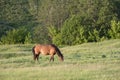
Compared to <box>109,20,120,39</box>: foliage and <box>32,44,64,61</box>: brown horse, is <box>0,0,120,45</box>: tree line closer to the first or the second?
<box>109,20,120,39</box>: foliage

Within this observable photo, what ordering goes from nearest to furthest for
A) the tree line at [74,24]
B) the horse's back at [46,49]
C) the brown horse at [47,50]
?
the brown horse at [47,50] < the horse's back at [46,49] < the tree line at [74,24]

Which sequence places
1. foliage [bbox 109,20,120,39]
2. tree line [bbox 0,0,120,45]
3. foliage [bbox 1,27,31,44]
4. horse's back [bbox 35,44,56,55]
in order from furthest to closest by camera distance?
foliage [bbox 1,27,31,44]
tree line [bbox 0,0,120,45]
foliage [bbox 109,20,120,39]
horse's back [bbox 35,44,56,55]

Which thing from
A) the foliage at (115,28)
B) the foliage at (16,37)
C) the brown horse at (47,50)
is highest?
the brown horse at (47,50)

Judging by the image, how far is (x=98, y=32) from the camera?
50.8 metres

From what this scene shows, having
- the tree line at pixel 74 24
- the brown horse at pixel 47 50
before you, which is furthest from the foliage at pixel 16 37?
the brown horse at pixel 47 50

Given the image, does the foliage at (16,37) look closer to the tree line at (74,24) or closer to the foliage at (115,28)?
the tree line at (74,24)

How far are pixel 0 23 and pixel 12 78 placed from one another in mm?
58139

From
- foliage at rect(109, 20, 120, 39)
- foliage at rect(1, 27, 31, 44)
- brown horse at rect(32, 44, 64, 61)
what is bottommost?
foliage at rect(1, 27, 31, 44)

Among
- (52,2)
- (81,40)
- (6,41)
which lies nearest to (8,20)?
(52,2)

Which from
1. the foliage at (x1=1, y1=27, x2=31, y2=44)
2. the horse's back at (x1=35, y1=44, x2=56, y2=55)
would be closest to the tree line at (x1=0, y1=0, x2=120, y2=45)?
the foliage at (x1=1, y1=27, x2=31, y2=44)

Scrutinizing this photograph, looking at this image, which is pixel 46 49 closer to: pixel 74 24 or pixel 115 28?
pixel 115 28

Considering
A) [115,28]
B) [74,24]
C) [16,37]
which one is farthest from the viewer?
[74,24]

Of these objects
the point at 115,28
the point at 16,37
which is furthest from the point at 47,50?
the point at 16,37

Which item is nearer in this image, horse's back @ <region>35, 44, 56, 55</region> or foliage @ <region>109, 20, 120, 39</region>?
horse's back @ <region>35, 44, 56, 55</region>
